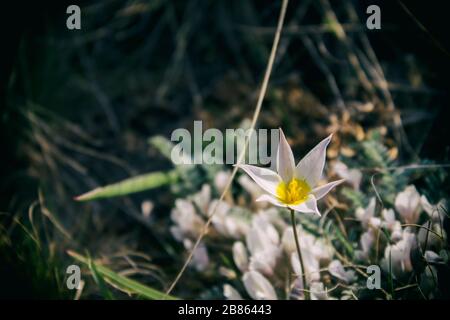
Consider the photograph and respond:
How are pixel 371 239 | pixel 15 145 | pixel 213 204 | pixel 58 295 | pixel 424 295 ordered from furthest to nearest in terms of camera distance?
pixel 15 145, pixel 213 204, pixel 58 295, pixel 371 239, pixel 424 295

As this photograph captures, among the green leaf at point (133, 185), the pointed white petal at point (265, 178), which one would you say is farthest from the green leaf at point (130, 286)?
the pointed white petal at point (265, 178)

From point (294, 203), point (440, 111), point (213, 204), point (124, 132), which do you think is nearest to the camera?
point (294, 203)

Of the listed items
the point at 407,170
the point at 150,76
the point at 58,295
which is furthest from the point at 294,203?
the point at 150,76

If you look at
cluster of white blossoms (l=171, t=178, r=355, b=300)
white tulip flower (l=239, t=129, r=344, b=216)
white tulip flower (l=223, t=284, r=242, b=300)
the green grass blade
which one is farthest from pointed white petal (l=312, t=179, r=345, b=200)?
the green grass blade

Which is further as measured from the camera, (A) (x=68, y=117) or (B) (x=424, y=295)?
(A) (x=68, y=117)

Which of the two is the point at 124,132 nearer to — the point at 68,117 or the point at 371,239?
the point at 68,117
